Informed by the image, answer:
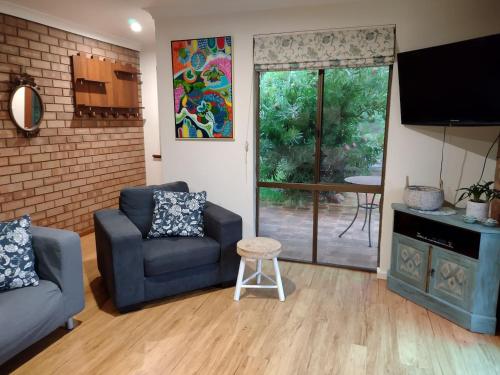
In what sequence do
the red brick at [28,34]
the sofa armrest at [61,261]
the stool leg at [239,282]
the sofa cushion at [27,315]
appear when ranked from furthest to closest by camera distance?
the red brick at [28,34] < the stool leg at [239,282] < the sofa armrest at [61,261] < the sofa cushion at [27,315]

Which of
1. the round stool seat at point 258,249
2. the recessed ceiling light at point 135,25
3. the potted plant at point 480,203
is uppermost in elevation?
the recessed ceiling light at point 135,25

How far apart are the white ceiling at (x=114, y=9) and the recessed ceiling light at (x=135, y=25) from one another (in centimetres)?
5

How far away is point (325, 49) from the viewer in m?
3.07

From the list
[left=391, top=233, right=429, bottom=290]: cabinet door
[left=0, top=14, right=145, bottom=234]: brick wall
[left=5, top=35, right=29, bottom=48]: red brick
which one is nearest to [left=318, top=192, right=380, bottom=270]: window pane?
[left=391, top=233, right=429, bottom=290]: cabinet door

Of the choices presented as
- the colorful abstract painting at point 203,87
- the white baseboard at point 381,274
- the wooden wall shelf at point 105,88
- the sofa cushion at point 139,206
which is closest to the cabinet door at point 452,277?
the white baseboard at point 381,274

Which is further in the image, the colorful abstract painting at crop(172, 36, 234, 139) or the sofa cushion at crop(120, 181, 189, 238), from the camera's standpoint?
the colorful abstract painting at crop(172, 36, 234, 139)

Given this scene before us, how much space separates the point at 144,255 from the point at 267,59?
199cm

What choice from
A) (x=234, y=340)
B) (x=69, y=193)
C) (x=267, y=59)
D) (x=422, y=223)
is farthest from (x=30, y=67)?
(x=422, y=223)

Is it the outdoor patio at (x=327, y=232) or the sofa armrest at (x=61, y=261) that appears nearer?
the sofa armrest at (x=61, y=261)

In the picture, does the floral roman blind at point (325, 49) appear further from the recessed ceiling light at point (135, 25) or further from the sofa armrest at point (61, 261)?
the sofa armrest at point (61, 261)

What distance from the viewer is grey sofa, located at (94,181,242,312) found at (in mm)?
2572

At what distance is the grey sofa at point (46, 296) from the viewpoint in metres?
1.95

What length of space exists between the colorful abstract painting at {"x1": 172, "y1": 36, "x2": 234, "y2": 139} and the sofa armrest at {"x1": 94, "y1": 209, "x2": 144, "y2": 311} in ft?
4.27

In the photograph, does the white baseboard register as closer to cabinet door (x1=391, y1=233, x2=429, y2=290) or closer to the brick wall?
cabinet door (x1=391, y1=233, x2=429, y2=290)
